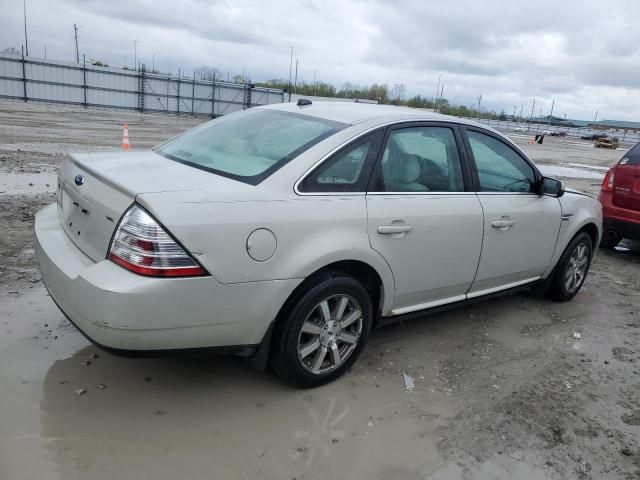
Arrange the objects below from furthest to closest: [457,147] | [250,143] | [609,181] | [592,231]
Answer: [609,181]
[592,231]
[457,147]
[250,143]

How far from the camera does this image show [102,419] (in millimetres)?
2896

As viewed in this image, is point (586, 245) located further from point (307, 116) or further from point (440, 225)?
point (307, 116)

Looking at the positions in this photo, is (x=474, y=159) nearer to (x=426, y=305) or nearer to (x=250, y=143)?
(x=426, y=305)

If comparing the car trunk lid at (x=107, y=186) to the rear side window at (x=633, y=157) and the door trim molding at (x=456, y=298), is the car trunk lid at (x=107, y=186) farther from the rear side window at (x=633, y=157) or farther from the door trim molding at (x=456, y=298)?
the rear side window at (x=633, y=157)

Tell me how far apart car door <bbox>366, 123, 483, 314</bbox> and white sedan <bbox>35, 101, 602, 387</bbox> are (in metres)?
0.01

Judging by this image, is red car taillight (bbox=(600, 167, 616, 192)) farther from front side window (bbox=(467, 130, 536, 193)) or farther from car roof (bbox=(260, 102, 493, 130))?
car roof (bbox=(260, 102, 493, 130))

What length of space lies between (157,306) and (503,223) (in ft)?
8.71

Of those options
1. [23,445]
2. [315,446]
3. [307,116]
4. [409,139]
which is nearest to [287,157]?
[307,116]

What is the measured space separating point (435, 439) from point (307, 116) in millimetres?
2165

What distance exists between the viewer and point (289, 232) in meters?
2.92

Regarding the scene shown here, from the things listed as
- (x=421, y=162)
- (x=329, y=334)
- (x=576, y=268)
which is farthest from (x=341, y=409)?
(x=576, y=268)

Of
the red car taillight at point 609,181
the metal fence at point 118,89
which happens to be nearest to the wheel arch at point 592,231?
the red car taillight at point 609,181

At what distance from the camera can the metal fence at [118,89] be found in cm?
3266

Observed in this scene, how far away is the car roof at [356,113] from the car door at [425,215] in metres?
0.08
